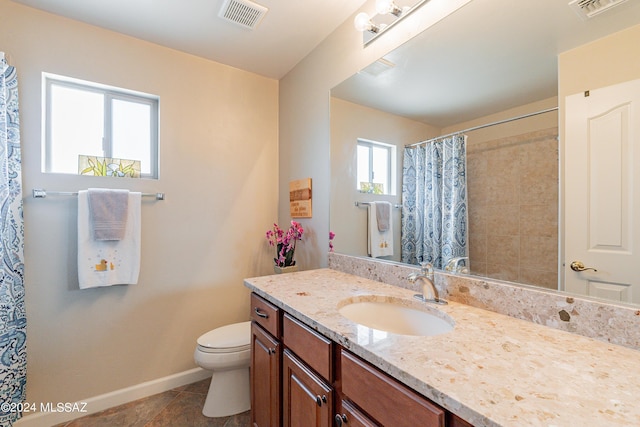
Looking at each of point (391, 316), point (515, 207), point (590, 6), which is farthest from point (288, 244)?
point (590, 6)

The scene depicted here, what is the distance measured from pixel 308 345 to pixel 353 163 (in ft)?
3.63

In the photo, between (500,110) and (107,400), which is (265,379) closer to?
(107,400)

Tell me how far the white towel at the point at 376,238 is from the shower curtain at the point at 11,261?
1.95 meters

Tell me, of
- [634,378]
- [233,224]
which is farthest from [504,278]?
[233,224]

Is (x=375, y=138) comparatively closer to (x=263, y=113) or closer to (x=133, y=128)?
(x=263, y=113)

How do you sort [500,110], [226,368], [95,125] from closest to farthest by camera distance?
[500,110], [226,368], [95,125]

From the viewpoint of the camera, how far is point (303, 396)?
0.99m

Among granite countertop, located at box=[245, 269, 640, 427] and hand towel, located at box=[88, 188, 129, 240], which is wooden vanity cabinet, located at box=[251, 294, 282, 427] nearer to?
granite countertop, located at box=[245, 269, 640, 427]

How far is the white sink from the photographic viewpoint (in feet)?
3.43

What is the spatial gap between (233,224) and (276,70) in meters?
1.34

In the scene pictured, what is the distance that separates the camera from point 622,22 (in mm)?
759

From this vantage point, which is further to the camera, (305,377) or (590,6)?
(305,377)

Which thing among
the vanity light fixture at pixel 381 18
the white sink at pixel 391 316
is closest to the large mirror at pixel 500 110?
the vanity light fixture at pixel 381 18

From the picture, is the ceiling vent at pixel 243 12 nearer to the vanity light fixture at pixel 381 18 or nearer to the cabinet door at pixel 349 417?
the vanity light fixture at pixel 381 18
